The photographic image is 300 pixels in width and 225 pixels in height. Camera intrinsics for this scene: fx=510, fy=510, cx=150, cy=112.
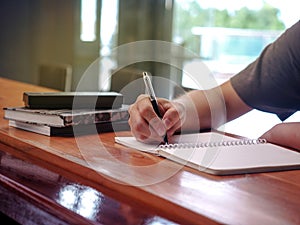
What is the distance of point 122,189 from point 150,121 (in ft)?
1.04

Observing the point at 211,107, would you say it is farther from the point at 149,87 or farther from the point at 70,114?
the point at 70,114

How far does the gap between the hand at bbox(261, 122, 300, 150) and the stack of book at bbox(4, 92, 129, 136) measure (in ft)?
1.07

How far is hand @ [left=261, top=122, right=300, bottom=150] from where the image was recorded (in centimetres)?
102

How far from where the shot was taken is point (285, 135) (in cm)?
103

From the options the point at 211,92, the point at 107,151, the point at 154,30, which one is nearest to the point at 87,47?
the point at 154,30

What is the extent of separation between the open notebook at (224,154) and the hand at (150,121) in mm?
20

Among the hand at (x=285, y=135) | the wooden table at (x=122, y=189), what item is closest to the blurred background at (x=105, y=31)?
the hand at (x=285, y=135)

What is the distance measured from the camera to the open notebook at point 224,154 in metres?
0.82

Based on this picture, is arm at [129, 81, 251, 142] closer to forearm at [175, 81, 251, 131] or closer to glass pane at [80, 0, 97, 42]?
forearm at [175, 81, 251, 131]

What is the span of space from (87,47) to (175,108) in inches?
163

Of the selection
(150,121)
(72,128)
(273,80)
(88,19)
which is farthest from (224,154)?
(88,19)

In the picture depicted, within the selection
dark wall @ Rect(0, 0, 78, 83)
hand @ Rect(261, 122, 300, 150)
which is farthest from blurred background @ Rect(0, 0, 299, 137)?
hand @ Rect(261, 122, 300, 150)

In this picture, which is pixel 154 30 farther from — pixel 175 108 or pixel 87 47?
pixel 175 108

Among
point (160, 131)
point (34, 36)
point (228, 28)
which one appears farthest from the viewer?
point (34, 36)
